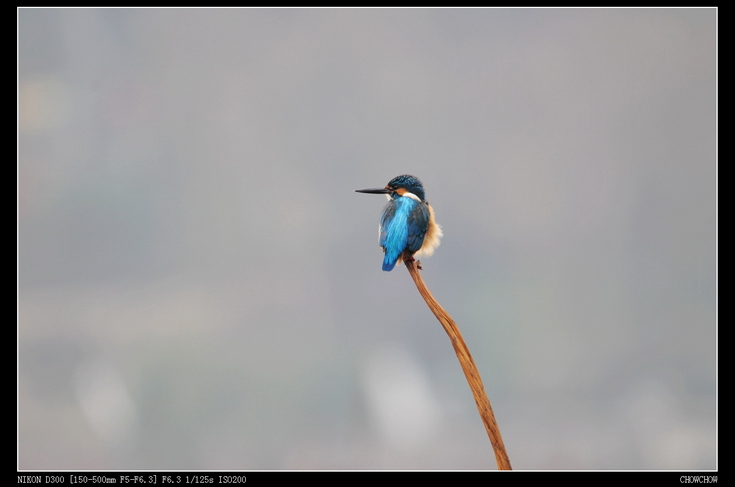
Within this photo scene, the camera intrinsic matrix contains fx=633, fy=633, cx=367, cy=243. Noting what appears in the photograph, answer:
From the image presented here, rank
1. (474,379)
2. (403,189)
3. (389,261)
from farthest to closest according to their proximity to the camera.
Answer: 1. (403,189)
2. (389,261)
3. (474,379)

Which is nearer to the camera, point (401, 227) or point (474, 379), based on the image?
point (474, 379)

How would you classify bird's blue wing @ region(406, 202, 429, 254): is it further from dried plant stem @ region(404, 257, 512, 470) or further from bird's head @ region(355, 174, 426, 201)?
dried plant stem @ region(404, 257, 512, 470)

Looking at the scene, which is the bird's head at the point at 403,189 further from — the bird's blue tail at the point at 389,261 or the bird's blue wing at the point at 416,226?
the bird's blue tail at the point at 389,261

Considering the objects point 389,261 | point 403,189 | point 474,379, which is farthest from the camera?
point 403,189

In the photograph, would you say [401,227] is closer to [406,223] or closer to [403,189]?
[406,223]

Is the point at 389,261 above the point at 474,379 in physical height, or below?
above

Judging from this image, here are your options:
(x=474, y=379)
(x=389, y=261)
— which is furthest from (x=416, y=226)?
(x=474, y=379)
